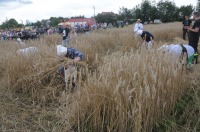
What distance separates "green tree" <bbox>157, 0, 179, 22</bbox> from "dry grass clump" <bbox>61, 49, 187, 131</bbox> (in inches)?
1466

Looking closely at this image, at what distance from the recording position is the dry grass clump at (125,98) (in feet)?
8.85

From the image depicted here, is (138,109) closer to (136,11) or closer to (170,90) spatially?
(170,90)

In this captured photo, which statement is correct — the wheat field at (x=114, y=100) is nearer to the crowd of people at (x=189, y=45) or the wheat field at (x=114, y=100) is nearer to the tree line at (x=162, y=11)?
the crowd of people at (x=189, y=45)

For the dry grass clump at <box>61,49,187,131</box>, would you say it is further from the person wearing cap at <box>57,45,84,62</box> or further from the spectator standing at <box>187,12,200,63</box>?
the spectator standing at <box>187,12,200,63</box>

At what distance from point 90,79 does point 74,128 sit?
0.57 metres

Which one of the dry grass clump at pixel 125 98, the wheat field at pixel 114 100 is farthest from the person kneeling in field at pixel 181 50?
the dry grass clump at pixel 125 98

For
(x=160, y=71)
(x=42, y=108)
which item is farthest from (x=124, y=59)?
(x=42, y=108)

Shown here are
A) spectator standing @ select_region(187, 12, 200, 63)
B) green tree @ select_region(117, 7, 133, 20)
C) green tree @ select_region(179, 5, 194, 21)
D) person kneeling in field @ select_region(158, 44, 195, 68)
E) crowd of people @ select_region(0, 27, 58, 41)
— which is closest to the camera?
person kneeling in field @ select_region(158, 44, 195, 68)

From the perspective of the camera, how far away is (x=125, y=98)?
2717 mm

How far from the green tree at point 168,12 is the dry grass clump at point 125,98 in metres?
37.2

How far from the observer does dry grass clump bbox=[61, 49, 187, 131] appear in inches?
106

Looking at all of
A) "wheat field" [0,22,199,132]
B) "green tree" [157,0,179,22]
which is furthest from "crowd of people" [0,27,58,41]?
"green tree" [157,0,179,22]

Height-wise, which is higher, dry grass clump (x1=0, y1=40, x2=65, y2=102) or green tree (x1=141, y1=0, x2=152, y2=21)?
green tree (x1=141, y1=0, x2=152, y2=21)

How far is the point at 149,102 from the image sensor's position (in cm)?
275
